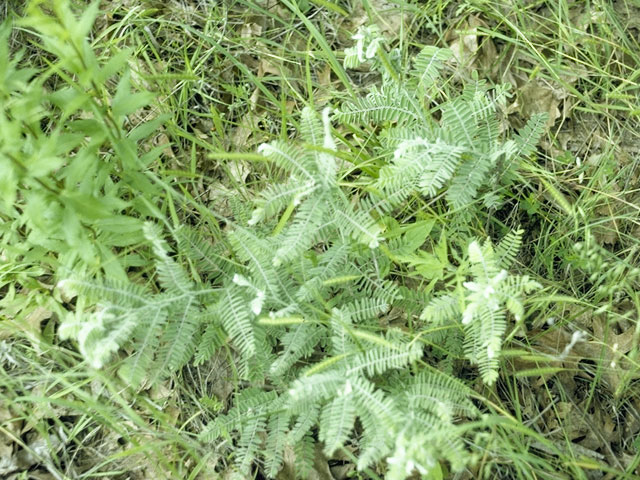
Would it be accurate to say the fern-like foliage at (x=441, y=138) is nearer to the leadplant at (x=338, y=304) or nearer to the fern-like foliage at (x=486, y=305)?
the leadplant at (x=338, y=304)

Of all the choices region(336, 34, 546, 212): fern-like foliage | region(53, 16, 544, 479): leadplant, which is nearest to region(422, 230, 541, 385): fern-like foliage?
region(53, 16, 544, 479): leadplant

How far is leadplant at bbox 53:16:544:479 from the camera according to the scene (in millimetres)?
2002

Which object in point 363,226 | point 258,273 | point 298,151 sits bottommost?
point 258,273

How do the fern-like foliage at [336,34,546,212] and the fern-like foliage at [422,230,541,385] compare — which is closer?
the fern-like foliage at [422,230,541,385]

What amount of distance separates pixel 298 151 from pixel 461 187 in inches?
28.1

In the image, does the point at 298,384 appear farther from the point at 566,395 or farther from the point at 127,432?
the point at 566,395

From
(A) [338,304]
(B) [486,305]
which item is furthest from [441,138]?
(A) [338,304]

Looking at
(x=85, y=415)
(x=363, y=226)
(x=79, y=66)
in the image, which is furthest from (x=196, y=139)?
(x=85, y=415)

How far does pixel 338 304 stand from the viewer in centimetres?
249

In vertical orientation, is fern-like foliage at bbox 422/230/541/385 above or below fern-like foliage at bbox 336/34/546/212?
below

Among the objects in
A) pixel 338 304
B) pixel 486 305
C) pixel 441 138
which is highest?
pixel 441 138

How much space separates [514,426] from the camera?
2115 millimetres

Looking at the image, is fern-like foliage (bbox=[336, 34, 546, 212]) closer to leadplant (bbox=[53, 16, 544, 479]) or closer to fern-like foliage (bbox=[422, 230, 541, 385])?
leadplant (bbox=[53, 16, 544, 479])

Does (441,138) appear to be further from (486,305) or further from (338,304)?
(338,304)
